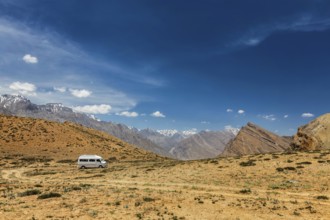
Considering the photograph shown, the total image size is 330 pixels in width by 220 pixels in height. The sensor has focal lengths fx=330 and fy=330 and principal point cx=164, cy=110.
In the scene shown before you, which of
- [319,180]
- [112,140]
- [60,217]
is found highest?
[112,140]

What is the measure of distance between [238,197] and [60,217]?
1582 cm

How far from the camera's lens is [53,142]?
110 m

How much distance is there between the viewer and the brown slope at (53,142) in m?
99.6

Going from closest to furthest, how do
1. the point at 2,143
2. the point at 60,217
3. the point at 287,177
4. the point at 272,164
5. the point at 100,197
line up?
the point at 60,217
the point at 100,197
the point at 287,177
the point at 272,164
the point at 2,143

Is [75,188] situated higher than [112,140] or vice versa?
[112,140]

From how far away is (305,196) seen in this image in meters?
30.2

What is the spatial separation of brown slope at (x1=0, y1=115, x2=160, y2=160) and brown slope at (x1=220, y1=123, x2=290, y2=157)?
35.3m

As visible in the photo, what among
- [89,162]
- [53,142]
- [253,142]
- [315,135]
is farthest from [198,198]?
[253,142]

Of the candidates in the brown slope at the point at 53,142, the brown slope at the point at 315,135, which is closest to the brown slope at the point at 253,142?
the brown slope at the point at 53,142

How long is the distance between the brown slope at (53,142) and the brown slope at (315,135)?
1848 inches

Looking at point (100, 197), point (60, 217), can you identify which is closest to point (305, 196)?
point (100, 197)

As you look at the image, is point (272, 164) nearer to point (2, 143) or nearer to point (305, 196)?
point (305, 196)

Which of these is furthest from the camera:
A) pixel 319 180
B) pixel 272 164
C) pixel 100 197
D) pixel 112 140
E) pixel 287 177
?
pixel 112 140

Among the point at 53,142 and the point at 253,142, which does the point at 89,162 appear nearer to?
the point at 53,142
